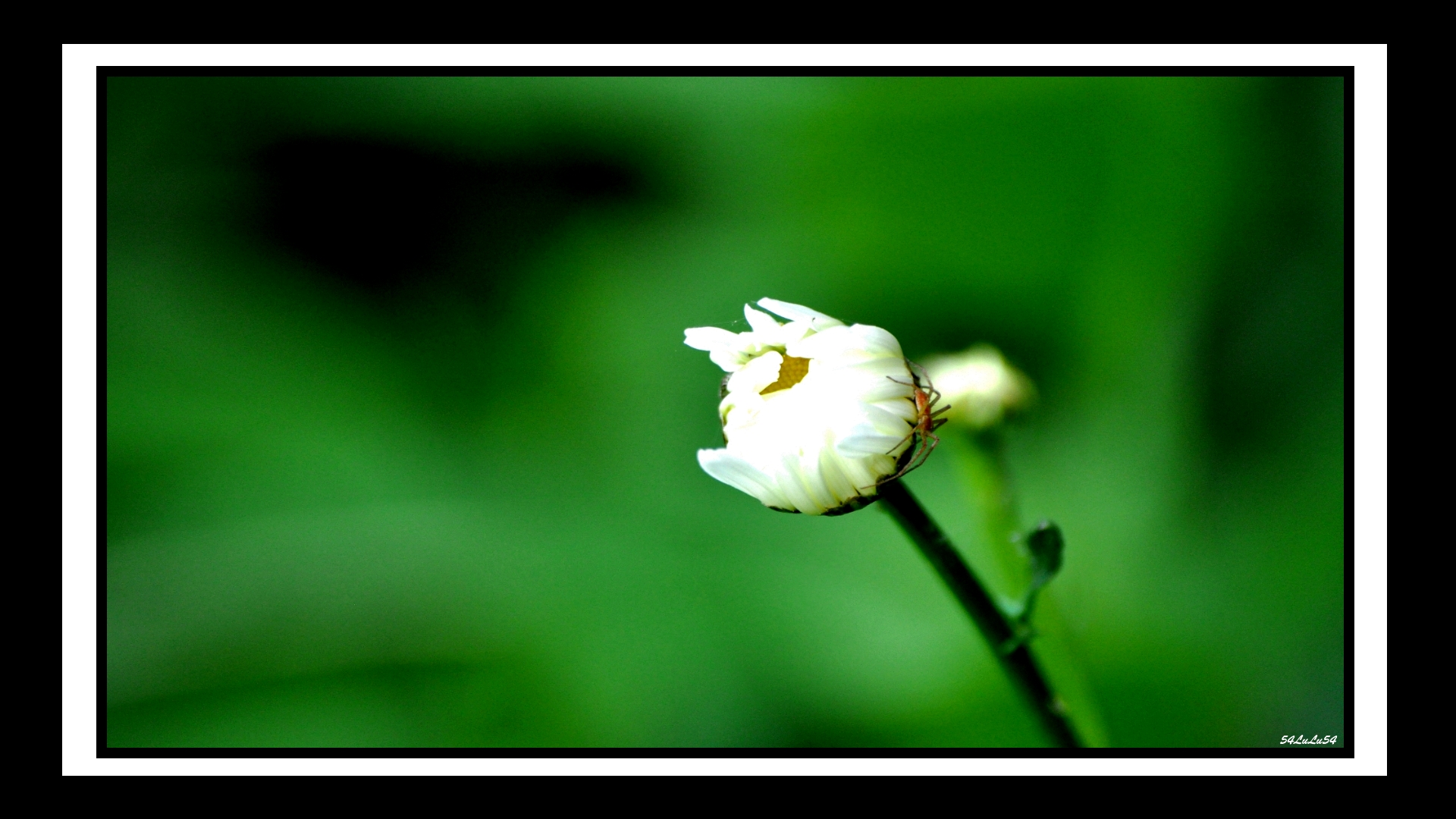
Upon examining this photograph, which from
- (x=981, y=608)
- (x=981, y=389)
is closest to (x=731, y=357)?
(x=981, y=608)

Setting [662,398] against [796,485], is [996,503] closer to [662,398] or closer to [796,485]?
[796,485]

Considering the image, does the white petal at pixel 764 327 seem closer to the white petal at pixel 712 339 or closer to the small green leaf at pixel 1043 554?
the white petal at pixel 712 339

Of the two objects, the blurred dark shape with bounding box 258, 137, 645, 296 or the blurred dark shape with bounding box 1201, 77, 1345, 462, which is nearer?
the blurred dark shape with bounding box 1201, 77, 1345, 462

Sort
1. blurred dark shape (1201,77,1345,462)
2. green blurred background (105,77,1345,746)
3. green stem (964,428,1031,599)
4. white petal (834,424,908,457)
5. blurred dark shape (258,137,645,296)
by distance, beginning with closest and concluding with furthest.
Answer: white petal (834,424,908,457) < green stem (964,428,1031,599) < blurred dark shape (1201,77,1345,462) < green blurred background (105,77,1345,746) < blurred dark shape (258,137,645,296)

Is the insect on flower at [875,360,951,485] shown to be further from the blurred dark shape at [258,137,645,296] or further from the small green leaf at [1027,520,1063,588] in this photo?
the blurred dark shape at [258,137,645,296]

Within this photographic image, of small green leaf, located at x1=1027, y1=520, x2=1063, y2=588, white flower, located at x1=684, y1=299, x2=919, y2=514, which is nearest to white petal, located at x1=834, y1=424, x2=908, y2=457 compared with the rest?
white flower, located at x1=684, y1=299, x2=919, y2=514

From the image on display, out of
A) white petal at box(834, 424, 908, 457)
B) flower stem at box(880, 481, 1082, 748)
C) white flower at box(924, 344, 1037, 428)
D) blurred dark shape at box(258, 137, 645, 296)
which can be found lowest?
flower stem at box(880, 481, 1082, 748)
